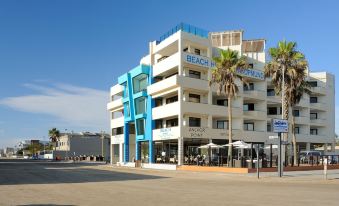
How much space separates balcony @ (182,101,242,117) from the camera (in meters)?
53.9

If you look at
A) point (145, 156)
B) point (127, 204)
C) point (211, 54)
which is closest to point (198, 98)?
point (211, 54)

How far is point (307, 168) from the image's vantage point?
4928 cm

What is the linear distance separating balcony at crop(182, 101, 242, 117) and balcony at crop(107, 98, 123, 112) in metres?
23.2

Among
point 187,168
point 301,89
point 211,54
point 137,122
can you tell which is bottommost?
point 187,168

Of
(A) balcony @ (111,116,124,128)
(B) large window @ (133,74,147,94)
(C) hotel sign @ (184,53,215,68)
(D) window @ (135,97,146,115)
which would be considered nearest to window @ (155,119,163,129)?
(D) window @ (135,97,146,115)

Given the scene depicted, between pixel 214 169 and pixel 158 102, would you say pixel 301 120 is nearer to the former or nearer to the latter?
pixel 158 102

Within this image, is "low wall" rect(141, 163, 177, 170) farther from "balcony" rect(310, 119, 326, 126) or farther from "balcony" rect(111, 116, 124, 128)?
"balcony" rect(310, 119, 326, 126)

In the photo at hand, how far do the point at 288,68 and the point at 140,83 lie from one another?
24.3 metres

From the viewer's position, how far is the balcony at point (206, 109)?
177ft

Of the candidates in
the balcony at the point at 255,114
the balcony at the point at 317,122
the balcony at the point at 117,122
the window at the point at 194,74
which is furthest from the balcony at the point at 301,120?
the balcony at the point at 117,122

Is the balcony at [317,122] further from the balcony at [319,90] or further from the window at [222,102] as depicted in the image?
the window at [222,102]

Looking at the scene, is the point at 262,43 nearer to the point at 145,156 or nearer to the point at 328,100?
the point at 328,100

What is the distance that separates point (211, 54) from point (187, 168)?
17.0m

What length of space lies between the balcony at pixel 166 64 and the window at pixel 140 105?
5222mm
